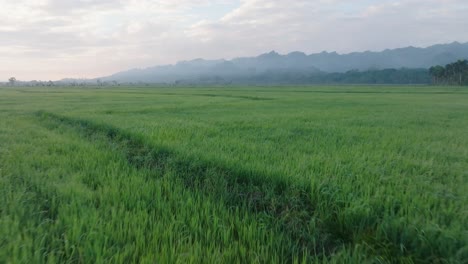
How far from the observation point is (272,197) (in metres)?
3.31

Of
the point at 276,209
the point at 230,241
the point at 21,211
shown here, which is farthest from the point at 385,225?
the point at 21,211

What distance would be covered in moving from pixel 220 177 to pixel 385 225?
215cm

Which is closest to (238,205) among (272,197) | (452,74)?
(272,197)

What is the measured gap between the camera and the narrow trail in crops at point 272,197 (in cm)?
254

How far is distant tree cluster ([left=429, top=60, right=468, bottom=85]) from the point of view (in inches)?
2517

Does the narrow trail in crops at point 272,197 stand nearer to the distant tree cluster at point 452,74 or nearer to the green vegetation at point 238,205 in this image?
the green vegetation at point 238,205

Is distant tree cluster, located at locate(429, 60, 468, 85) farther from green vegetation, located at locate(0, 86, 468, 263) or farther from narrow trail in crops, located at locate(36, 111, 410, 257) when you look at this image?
narrow trail in crops, located at locate(36, 111, 410, 257)

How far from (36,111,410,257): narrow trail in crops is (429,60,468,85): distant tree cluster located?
265 feet

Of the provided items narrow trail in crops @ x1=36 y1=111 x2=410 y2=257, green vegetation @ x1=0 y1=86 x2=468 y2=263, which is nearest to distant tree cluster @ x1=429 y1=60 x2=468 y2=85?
green vegetation @ x1=0 y1=86 x2=468 y2=263

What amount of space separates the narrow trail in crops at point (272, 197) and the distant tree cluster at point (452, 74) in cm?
8070

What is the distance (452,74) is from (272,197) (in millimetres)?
84114

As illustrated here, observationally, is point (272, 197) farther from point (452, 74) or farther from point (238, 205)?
point (452, 74)

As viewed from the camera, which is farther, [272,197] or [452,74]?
[452,74]

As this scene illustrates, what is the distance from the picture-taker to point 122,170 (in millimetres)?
4102
